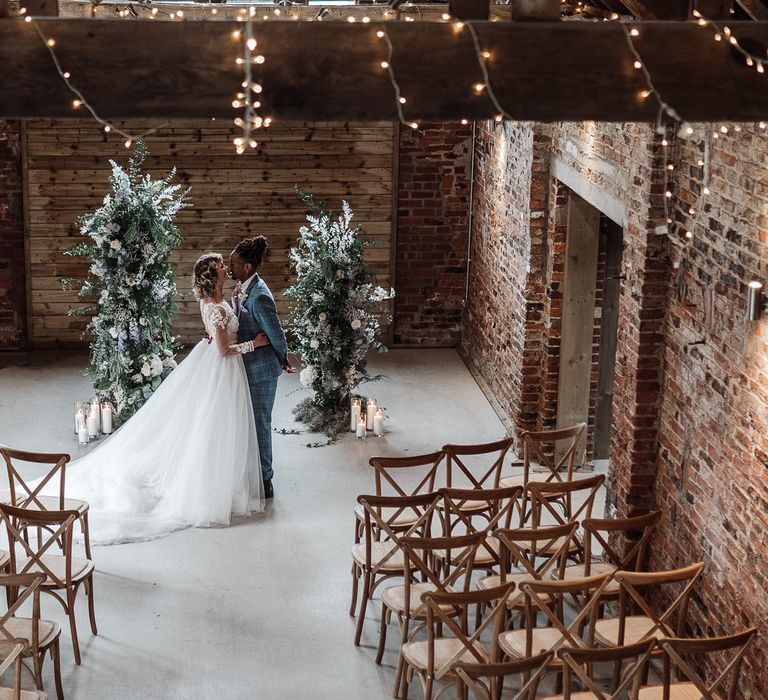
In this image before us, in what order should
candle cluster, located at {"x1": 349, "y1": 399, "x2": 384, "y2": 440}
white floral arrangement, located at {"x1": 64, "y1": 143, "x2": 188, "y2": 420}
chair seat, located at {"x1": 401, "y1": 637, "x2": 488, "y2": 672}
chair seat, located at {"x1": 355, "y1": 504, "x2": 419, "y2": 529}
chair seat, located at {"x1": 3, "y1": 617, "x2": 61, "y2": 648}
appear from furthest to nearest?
candle cluster, located at {"x1": 349, "y1": 399, "x2": 384, "y2": 440} < white floral arrangement, located at {"x1": 64, "y1": 143, "x2": 188, "y2": 420} < chair seat, located at {"x1": 355, "y1": 504, "x2": 419, "y2": 529} < chair seat, located at {"x1": 3, "y1": 617, "x2": 61, "y2": 648} < chair seat, located at {"x1": 401, "y1": 637, "x2": 488, "y2": 672}

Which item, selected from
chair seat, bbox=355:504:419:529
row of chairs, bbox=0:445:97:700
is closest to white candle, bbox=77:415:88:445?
row of chairs, bbox=0:445:97:700

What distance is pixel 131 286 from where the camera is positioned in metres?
9.29

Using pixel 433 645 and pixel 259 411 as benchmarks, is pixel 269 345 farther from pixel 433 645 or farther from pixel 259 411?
pixel 433 645

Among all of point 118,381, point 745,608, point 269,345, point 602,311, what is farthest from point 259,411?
point 745,608

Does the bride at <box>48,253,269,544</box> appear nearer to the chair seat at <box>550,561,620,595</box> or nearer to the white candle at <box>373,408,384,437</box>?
the white candle at <box>373,408,384,437</box>

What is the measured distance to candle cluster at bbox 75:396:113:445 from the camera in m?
9.41

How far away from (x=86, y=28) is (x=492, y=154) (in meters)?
6.56

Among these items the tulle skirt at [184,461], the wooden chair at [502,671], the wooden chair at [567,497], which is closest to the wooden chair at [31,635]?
the wooden chair at [502,671]

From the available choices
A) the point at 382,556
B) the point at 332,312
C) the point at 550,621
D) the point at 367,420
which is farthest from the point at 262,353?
the point at 550,621

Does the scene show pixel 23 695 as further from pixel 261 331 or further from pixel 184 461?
pixel 261 331

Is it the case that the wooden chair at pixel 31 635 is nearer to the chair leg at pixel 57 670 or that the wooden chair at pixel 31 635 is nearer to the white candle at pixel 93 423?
the chair leg at pixel 57 670

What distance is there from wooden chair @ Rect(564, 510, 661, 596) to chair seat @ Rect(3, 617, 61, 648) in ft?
8.43

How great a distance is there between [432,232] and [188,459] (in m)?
4.50

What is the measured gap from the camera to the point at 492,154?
10844 millimetres
